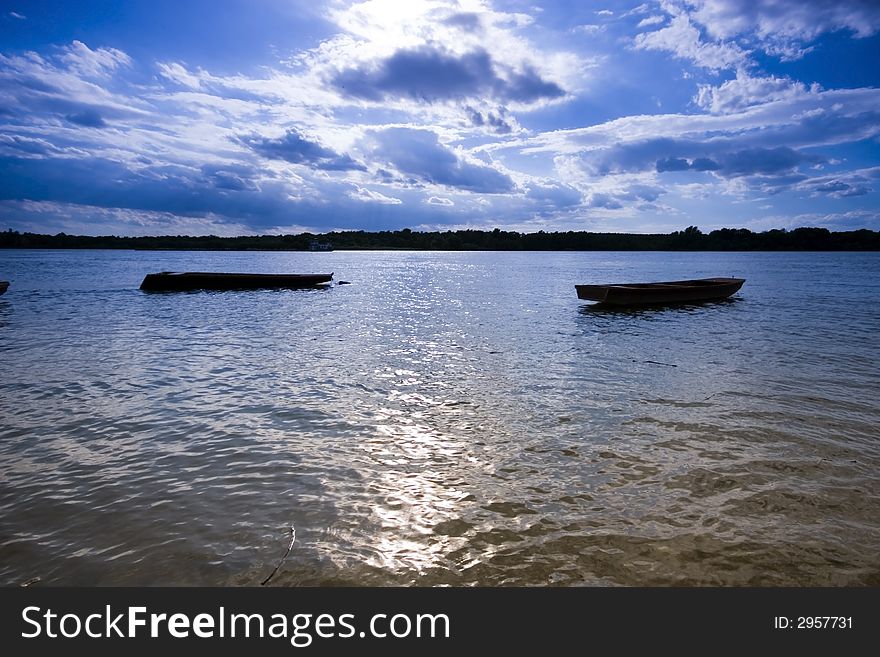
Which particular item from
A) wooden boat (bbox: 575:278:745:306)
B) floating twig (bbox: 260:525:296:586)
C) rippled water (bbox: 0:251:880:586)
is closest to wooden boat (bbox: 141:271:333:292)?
rippled water (bbox: 0:251:880:586)

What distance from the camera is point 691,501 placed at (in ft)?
20.7

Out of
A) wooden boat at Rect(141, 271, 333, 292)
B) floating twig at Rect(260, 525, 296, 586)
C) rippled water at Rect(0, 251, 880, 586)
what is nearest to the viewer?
floating twig at Rect(260, 525, 296, 586)

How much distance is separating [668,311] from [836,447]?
23754mm

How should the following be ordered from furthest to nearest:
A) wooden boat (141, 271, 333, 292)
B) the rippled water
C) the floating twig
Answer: wooden boat (141, 271, 333, 292), the rippled water, the floating twig

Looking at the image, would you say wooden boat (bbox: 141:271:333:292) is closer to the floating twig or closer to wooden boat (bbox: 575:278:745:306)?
wooden boat (bbox: 575:278:745:306)

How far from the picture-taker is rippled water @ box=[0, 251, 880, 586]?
16.4 ft

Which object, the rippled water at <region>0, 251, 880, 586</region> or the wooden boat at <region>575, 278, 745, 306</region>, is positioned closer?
the rippled water at <region>0, 251, 880, 586</region>

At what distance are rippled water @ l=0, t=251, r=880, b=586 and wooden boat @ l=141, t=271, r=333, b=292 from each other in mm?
26709

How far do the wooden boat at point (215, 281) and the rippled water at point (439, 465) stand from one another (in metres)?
26.7

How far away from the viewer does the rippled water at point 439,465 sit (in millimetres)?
4988

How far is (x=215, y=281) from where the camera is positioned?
1724 inches

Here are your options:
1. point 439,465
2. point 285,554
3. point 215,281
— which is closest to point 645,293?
point 439,465

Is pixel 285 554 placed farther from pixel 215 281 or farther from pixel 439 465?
pixel 215 281

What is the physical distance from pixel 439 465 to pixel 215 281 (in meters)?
42.2
